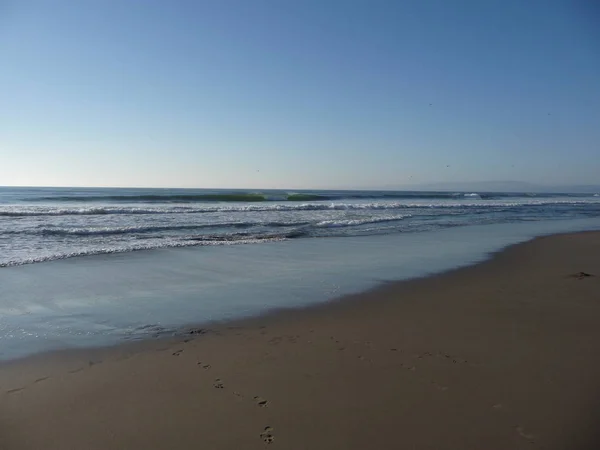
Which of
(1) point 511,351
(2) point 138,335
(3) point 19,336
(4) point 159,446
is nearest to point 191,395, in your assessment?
(4) point 159,446

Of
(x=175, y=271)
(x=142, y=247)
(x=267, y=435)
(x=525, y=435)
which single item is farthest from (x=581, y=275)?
(x=142, y=247)

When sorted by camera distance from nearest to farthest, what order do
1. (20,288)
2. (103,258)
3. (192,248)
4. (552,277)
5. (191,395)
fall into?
(191,395) → (20,288) → (552,277) → (103,258) → (192,248)

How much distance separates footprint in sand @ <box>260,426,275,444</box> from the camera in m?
2.80

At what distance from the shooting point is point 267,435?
2846mm

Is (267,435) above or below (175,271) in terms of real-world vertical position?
below

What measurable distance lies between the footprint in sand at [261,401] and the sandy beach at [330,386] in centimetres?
2

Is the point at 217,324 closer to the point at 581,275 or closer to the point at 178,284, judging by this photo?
the point at 178,284

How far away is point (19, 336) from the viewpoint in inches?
187

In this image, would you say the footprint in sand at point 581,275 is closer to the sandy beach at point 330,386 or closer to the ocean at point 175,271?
the ocean at point 175,271

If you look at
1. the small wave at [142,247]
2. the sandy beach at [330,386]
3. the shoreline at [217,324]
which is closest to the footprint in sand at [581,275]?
the shoreline at [217,324]

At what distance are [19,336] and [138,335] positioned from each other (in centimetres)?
143

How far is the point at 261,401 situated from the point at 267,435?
1.54 ft

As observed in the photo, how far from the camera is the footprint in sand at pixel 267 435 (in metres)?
2.80

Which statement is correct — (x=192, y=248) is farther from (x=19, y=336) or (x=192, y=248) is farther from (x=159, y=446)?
(x=159, y=446)
